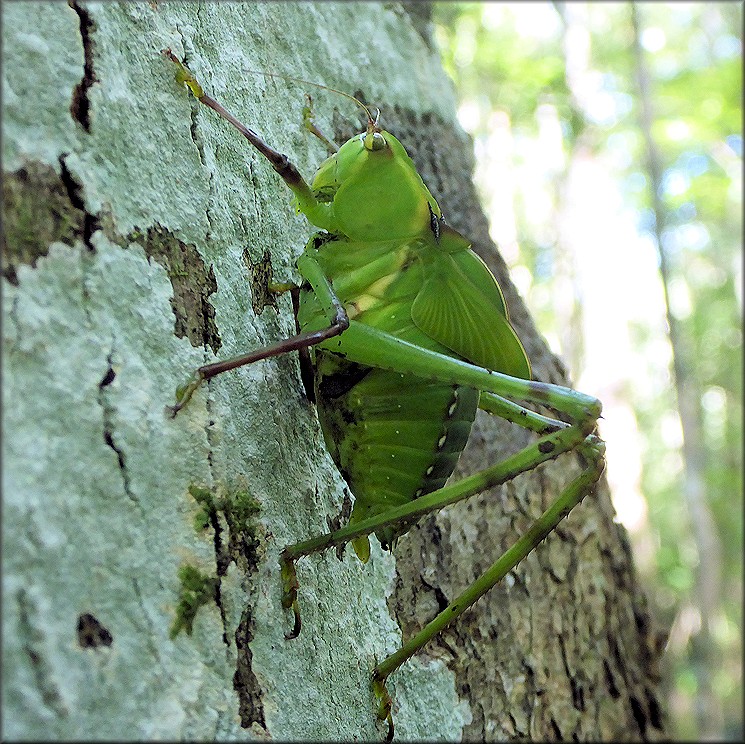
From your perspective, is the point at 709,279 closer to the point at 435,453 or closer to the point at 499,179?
the point at 499,179

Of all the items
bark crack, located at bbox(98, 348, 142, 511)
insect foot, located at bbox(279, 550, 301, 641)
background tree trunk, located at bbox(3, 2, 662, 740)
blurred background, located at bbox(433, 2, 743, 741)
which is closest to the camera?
background tree trunk, located at bbox(3, 2, 662, 740)

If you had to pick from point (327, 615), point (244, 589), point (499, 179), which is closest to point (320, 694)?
point (327, 615)

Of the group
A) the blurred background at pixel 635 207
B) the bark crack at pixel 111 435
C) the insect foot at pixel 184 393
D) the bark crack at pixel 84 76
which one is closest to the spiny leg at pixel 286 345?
the insect foot at pixel 184 393

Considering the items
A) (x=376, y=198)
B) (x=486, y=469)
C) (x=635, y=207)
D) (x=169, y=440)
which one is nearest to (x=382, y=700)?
(x=486, y=469)

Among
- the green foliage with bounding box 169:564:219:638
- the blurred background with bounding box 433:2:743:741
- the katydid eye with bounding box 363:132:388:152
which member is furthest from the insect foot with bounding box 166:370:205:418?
the blurred background with bounding box 433:2:743:741

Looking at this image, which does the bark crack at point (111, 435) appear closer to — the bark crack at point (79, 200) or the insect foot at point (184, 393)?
the insect foot at point (184, 393)

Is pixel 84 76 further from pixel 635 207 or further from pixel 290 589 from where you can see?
pixel 635 207

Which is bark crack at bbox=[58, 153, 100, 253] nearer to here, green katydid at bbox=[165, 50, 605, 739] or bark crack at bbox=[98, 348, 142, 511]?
bark crack at bbox=[98, 348, 142, 511]
